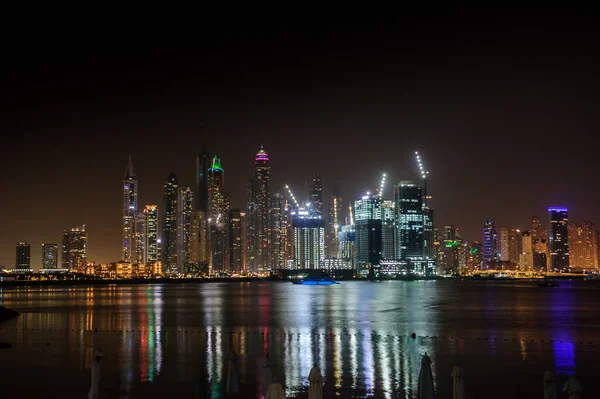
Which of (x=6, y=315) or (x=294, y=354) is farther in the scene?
(x=6, y=315)

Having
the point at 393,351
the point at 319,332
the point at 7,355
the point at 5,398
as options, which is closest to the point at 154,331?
the point at 319,332

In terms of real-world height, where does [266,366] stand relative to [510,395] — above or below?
above

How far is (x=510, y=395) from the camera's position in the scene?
76.6ft

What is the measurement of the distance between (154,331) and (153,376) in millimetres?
22661

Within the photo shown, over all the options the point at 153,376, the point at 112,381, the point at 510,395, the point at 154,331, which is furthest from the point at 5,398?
the point at 154,331

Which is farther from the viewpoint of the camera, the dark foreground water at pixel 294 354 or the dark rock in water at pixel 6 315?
the dark rock in water at pixel 6 315

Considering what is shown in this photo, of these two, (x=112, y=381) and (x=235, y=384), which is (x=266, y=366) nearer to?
(x=235, y=384)

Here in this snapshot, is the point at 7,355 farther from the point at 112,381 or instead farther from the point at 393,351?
the point at 393,351

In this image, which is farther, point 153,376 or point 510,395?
point 153,376

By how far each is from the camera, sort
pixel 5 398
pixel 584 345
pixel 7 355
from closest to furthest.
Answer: pixel 5 398, pixel 7 355, pixel 584 345

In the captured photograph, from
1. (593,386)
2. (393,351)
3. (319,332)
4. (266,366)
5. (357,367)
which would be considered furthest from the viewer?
(319,332)

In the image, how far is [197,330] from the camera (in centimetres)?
4994

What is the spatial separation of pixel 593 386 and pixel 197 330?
1228 inches

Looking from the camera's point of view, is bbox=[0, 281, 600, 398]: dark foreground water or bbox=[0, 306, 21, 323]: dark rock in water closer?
bbox=[0, 281, 600, 398]: dark foreground water
